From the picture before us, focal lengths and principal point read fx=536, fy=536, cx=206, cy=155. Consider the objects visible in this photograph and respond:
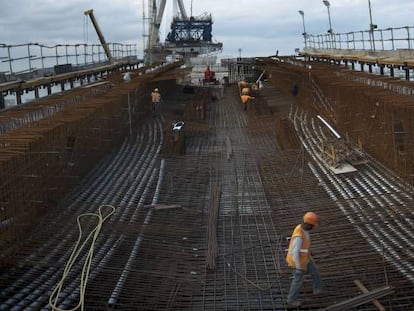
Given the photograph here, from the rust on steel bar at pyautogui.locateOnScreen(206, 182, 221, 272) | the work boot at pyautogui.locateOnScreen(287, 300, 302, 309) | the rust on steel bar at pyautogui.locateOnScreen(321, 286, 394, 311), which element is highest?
the rust on steel bar at pyautogui.locateOnScreen(206, 182, 221, 272)

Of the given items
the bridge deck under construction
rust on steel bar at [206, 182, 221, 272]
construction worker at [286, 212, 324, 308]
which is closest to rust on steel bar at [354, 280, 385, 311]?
the bridge deck under construction

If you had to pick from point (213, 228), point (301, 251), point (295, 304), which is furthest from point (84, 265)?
point (301, 251)

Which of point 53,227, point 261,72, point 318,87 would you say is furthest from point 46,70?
point 53,227

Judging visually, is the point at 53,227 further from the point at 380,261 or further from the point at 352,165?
the point at 352,165

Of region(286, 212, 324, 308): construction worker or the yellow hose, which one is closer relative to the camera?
region(286, 212, 324, 308): construction worker

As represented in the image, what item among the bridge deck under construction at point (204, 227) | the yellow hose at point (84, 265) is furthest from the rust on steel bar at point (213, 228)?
the yellow hose at point (84, 265)

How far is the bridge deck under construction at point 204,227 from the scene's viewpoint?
23.2ft

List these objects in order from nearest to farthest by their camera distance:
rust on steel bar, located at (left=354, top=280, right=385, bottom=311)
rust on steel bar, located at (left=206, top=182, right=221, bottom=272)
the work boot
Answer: rust on steel bar, located at (left=354, top=280, right=385, bottom=311) < the work boot < rust on steel bar, located at (left=206, top=182, right=221, bottom=272)

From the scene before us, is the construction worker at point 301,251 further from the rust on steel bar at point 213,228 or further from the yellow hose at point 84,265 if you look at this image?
the yellow hose at point 84,265

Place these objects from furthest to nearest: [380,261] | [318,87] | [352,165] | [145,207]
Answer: [318,87]
[352,165]
[145,207]
[380,261]

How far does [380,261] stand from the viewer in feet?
25.2

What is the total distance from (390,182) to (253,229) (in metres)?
3.42

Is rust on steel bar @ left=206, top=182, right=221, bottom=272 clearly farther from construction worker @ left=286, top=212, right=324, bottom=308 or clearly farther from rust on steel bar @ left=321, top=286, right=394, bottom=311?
rust on steel bar @ left=321, top=286, right=394, bottom=311

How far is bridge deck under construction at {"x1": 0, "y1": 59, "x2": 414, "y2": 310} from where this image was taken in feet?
23.2
